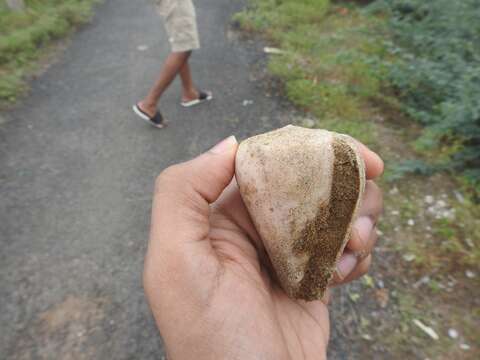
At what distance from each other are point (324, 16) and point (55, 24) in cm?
457

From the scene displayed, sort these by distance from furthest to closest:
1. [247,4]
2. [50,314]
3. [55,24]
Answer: [247,4] < [55,24] < [50,314]

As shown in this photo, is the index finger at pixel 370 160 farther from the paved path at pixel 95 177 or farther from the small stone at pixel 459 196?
the small stone at pixel 459 196

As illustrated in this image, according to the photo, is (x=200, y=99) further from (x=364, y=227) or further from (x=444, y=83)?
(x=364, y=227)

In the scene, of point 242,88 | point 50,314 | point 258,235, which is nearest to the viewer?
point 258,235

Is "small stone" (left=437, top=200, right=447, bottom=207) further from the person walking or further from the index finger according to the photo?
the person walking

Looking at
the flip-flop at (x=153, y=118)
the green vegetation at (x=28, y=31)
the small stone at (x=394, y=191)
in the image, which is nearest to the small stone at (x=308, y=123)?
the small stone at (x=394, y=191)

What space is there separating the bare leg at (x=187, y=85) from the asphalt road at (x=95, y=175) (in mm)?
190

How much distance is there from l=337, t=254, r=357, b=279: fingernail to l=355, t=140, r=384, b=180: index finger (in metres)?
0.44

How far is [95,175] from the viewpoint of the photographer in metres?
3.74

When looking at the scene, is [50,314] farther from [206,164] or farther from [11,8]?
[11,8]

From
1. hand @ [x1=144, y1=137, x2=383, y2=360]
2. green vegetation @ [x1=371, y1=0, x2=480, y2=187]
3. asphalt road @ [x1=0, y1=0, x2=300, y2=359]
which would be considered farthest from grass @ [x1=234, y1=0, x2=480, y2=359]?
hand @ [x1=144, y1=137, x2=383, y2=360]

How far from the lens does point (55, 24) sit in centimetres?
634

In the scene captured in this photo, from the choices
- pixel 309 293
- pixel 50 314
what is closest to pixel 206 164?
pixel 309 293

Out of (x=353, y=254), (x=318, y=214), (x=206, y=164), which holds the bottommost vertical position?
(x=353, y=254)
